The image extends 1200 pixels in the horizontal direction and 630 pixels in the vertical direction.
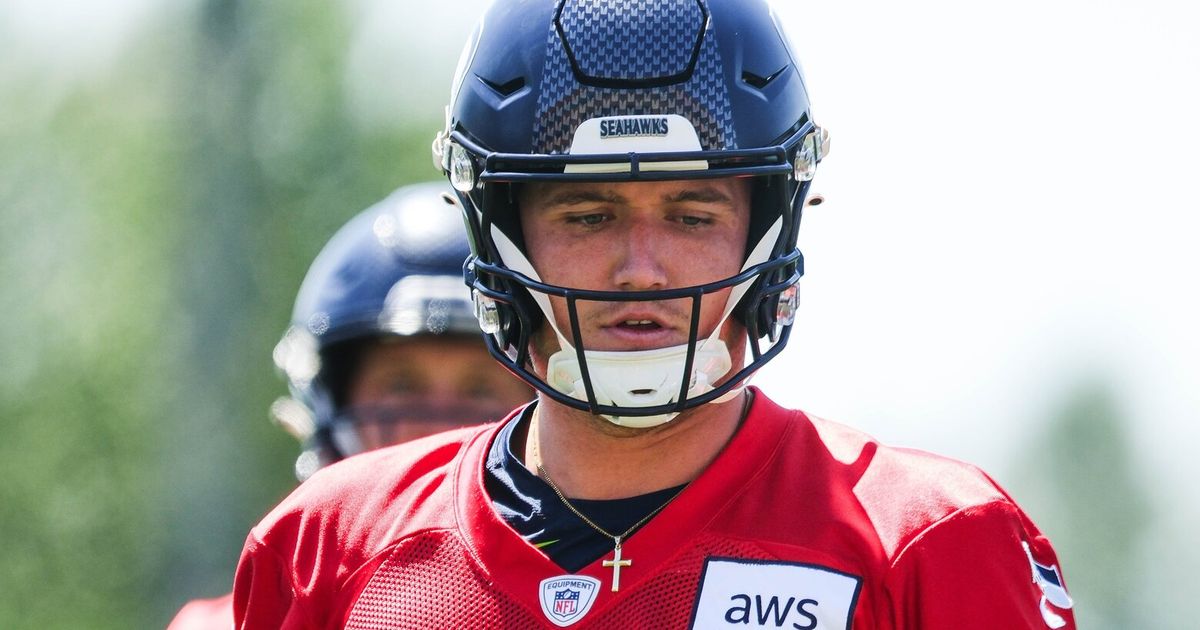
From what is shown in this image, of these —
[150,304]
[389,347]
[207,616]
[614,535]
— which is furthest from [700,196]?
[150,304]

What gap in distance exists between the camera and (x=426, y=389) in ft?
16.4

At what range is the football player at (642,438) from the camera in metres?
2.88

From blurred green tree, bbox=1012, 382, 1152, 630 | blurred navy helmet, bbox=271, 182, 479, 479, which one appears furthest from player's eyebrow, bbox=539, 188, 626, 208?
blurred green tree, bbox=1012, 382, 1152, 630

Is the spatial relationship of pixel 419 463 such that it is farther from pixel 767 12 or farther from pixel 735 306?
pixel 767 12

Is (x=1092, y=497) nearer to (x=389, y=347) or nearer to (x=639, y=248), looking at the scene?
(x=389, y=347)

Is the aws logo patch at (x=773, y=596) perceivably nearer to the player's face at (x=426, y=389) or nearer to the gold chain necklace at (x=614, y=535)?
the gold chain necklace at (x=614, y=535)

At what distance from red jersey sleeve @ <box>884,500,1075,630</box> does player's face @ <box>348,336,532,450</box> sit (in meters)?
2.15

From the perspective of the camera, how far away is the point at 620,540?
3.03 metres

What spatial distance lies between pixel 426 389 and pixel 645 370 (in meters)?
2.10

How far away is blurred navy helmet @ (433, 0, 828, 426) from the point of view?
3.03m

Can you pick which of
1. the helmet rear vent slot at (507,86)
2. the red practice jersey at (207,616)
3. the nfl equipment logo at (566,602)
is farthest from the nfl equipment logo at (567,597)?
the red practice jersey at (207,616)

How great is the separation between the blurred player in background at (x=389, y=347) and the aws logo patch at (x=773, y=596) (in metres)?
1.99

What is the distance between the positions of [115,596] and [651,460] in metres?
11.5

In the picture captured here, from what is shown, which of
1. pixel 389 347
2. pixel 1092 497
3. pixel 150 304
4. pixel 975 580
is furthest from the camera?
pixel 1092 497
